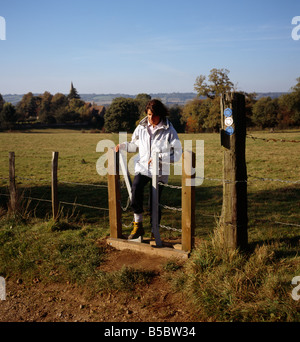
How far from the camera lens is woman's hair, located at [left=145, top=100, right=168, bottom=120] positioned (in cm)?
494

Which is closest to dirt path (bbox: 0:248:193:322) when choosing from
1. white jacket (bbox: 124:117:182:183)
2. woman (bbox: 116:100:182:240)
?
woman (bbox: 116:100:182:240)

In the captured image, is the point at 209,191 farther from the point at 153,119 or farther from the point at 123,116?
the point at 123,116

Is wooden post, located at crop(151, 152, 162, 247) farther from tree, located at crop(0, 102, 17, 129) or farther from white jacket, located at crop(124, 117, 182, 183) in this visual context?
tree, located at crop(0, 102, 17, 129)

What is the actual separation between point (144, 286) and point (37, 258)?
194 centimetres

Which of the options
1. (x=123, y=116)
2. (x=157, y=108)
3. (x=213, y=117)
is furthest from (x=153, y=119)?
(x=213, y=117)

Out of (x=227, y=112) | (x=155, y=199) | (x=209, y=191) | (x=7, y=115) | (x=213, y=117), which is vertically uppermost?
(x=7, y=115)

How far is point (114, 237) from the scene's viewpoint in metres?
5.47

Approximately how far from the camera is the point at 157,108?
4.96 m

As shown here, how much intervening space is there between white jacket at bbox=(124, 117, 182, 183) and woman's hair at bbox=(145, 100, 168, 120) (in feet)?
0.35

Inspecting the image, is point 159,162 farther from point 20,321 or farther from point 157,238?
point 20,321

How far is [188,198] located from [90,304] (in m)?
1.89

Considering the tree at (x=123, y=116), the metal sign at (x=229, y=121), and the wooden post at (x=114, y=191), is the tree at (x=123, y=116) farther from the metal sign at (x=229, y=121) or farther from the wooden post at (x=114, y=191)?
the metal sign at (x=229, y=121)

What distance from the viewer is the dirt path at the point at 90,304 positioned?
371cm

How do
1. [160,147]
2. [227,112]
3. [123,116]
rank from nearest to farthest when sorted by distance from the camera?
1. [227,112]
2. [160,147]
3. [123,116]
